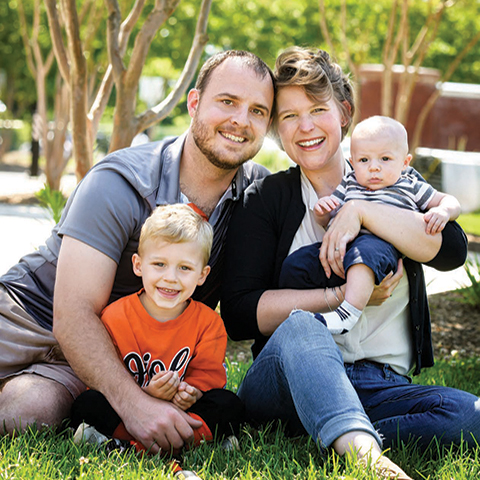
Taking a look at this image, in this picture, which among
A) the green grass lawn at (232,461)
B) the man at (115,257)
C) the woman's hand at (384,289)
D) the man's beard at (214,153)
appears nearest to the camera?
the green grass lawn at (232,461)

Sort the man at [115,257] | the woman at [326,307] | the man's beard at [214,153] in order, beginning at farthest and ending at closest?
the man's beard at [214,153], the man at [115,257], the woman at [326,307]

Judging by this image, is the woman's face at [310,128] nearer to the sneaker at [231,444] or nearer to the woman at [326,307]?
the woman at [326,307]

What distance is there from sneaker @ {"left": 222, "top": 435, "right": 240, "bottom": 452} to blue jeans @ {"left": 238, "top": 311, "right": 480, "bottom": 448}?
0.21m

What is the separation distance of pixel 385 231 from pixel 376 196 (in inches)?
9.4

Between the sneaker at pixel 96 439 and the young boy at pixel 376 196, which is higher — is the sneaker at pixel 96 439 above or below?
below

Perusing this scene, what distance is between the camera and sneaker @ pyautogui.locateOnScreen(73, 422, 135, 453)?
2.65 metres

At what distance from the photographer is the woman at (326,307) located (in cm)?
254

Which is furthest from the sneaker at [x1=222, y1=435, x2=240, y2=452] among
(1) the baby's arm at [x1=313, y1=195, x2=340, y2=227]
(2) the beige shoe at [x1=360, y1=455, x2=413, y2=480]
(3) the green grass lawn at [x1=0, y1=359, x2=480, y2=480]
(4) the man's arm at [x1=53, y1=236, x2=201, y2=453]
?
(1) the baby's arm at [x1=313, y1=195, x2=340, y2=227]

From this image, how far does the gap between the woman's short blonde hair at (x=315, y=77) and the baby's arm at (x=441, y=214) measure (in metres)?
0.66

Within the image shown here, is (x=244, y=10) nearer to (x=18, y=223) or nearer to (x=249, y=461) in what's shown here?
(x=18, y=223)

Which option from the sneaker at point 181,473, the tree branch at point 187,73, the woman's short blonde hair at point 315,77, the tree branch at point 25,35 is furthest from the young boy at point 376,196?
the tree branch at point 25,35

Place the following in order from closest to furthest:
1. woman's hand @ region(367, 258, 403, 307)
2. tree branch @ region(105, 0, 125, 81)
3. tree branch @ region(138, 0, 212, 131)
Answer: woman's hand @ region(367, 258, 403, 307) < tree branch @ region(105, 0, 125, 81) < tree branch @ region(138, 0, 212, 131)

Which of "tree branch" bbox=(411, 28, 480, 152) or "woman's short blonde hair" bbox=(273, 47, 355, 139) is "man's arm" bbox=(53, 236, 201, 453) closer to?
"woman's short blonde hair" bbox=(273, 47, 355, 139)

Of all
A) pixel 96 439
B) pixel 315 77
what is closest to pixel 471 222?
pixel 315 77
